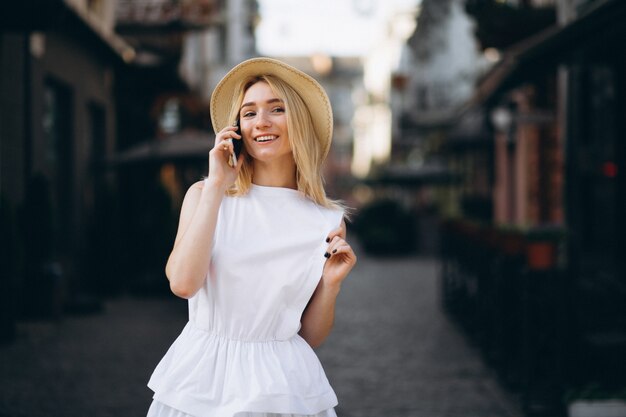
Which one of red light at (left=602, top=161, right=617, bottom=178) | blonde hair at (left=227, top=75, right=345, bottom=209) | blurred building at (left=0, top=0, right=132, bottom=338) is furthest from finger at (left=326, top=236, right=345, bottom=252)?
red light at (left=602, top=161, right=617, bottom=178)

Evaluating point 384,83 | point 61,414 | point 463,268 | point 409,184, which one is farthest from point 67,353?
point 384,83

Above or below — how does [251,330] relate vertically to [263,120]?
below

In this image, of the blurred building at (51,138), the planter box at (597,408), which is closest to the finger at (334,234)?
the planter box at (597,408)

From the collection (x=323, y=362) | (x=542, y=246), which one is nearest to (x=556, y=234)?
(x=542, y=246)

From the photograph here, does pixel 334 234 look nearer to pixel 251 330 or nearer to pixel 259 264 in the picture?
pixel 259 264

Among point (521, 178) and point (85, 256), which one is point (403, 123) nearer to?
point (521, 178)

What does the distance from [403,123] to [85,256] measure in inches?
811

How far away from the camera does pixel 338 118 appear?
7769 cm

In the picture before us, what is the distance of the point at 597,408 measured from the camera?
4922 millimetres

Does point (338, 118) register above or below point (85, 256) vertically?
above

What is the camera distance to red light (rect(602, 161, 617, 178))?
348 inches

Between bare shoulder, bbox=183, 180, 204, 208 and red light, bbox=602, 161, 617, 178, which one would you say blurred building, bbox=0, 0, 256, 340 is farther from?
red light, bbox=602, 161, 617, 178

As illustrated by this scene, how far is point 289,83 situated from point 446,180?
22.6m

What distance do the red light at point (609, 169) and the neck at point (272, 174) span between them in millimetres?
7173
